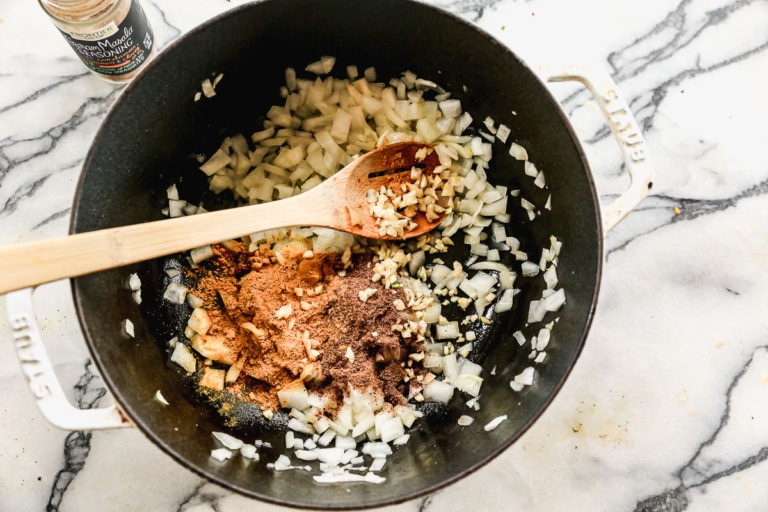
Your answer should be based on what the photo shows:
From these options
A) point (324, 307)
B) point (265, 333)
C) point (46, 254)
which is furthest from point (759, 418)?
point (46, 254)

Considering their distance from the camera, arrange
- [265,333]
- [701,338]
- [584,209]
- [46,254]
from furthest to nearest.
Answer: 1. [701,338]
2. [265,333]
3. [584,209]
4. [46,254]

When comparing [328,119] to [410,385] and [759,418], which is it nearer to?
[410,385]

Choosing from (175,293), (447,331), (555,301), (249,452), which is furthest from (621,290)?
(175,293)

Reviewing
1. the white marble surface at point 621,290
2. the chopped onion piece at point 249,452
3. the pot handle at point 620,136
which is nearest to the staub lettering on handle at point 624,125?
the pot handle at point 620,136

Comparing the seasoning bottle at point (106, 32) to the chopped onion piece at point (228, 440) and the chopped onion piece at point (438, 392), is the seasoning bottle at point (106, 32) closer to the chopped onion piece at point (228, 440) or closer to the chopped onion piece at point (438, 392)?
the chopped onion piece at point (228, 440)

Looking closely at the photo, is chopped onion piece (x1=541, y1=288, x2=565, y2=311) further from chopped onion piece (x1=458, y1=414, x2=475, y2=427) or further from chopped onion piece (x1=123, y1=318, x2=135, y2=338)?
chopped onion piece (x1=123, y1=318, x2=135, y2=338)

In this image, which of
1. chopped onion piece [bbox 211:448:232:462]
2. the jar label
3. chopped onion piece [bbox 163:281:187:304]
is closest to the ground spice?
chopped onion piece [bbox 163:281:187:304]

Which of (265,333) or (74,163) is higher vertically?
(74,163)
